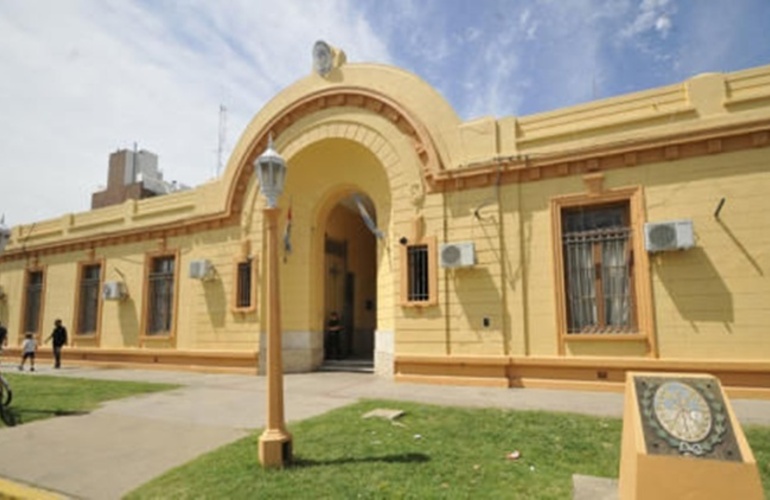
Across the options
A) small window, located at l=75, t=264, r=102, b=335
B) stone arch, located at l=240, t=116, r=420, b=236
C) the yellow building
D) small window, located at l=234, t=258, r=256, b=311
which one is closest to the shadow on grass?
the yellow building

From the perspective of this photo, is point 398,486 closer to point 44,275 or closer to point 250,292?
point 250,292

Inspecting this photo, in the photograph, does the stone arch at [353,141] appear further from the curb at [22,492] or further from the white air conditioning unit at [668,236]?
the curb at [22,492]

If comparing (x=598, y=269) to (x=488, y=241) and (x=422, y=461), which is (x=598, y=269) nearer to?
(x=488, y=241)

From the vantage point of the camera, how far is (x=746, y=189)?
8.36m

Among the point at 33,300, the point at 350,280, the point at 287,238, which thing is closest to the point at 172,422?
the point at 287,238

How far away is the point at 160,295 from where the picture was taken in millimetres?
15445

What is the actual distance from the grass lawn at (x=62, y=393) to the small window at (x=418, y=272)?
557cm

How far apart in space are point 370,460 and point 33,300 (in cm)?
1949

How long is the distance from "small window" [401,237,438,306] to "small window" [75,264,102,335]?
1189 cm

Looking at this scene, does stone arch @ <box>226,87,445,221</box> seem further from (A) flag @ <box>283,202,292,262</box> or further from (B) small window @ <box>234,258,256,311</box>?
(B) small window @ <box>234,258,256,311</box>

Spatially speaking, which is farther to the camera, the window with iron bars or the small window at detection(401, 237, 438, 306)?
the window with iron bars

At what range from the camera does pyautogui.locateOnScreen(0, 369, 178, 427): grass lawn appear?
820cm

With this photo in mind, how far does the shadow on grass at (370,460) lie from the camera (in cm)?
487

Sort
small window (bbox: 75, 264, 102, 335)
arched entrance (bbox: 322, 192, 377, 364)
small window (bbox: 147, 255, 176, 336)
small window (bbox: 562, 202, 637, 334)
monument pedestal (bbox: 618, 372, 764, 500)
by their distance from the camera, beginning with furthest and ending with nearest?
1. small window (bbox: 75, 264, 102, 335)
2. small window (bbox: 147, 255, 176, 336)
3. arched entrance (bbox: 322, 192, 377, 364)
4. small window (bbox: 562, 202, 637, 334)
5. monument pedestal (bbox: 618, 372, 764, 500)
